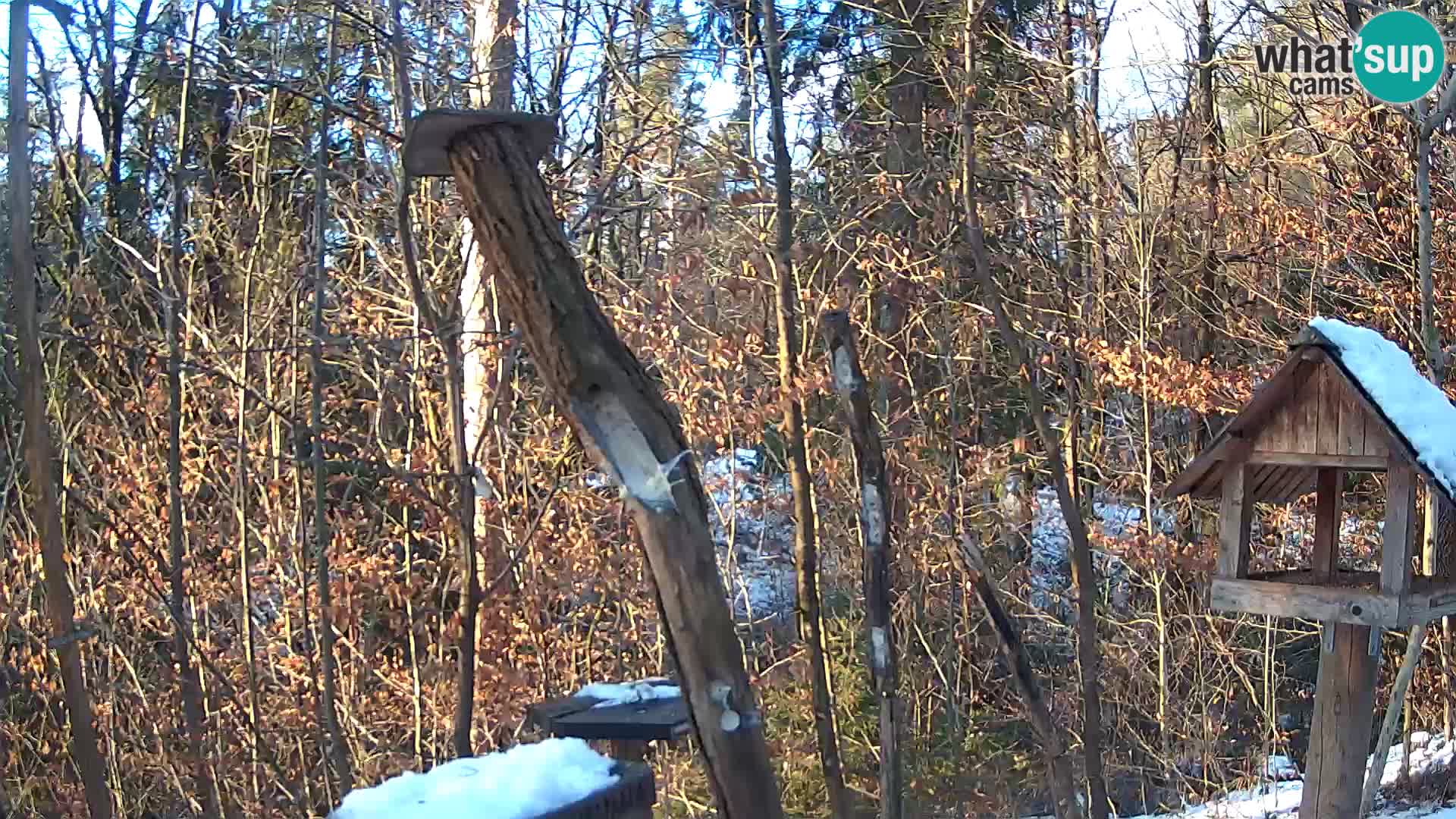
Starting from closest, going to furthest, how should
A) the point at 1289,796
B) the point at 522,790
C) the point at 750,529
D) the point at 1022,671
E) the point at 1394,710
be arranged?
the point at 522,790
the point at 1022,671
the point at 1394,710
the point at 1289,796
the point at 750,529

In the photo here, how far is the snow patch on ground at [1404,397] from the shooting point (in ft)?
10.7

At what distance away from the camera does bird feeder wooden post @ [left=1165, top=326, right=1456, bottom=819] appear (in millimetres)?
3400

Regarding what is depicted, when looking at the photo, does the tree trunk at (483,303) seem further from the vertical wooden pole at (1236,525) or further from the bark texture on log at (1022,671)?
the vertical wooden pole at (1236,525)

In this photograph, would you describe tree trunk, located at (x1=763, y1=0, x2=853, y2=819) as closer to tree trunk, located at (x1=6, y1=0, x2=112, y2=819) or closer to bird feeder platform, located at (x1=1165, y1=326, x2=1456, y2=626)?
bird feeder platform, located at (x1=1165, y1=326, x2=1456, y2=626)

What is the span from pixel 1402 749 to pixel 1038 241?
4.55 meters

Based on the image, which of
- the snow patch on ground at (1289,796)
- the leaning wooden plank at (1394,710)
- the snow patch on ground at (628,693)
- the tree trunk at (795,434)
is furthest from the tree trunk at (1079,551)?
the snow patch on ground at (628,693)

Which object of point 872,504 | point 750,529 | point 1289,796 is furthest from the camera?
point 750,529

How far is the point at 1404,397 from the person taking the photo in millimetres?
3357

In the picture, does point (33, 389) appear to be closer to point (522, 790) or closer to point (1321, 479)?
point (522, 790)

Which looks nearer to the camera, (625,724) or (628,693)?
(625,724)

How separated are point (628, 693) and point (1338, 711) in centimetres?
224

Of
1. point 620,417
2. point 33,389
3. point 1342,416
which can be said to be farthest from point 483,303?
point 1342,416

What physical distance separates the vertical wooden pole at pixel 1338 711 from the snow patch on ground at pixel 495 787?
2.44 meters

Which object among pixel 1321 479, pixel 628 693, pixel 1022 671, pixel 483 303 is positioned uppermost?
pixel 483 303
